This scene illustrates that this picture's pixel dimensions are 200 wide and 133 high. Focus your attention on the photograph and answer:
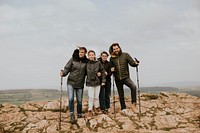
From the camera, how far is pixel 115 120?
11031mm

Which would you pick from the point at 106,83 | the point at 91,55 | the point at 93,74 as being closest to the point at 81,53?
the point at 91,55

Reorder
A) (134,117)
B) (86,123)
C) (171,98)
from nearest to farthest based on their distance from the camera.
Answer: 1. (86,123)
2. (134,117)
3. (171,98)

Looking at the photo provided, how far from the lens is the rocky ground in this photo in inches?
406

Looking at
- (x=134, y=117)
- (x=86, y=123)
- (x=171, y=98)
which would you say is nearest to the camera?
(x=86, y=123)

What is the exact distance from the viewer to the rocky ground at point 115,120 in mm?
10305

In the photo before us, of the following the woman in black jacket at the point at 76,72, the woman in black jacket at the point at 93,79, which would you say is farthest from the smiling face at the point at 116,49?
the woman in black jacket at the point at 76,72

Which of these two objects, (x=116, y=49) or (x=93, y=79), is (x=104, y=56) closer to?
(x=116, y=49)

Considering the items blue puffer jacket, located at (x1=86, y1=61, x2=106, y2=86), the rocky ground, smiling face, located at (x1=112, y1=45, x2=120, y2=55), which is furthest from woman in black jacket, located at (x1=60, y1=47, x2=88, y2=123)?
smiling face, located at (x1=112, y1=45, x2=120, y2=55)

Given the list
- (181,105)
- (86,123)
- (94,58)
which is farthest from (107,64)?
(181,105)

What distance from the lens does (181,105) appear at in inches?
543

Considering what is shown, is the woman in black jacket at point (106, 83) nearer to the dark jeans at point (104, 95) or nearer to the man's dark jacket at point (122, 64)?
the dark jeans at point (104, 95)

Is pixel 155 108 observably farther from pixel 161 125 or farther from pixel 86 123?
pixel 86 123

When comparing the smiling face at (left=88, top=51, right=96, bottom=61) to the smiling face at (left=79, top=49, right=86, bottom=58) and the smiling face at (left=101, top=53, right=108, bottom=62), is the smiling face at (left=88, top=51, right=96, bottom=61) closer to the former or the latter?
the smiling face at (left=79, top=49, right=86, bottom=58)

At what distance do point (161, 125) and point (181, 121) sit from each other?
1388 mm
